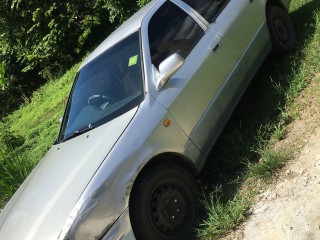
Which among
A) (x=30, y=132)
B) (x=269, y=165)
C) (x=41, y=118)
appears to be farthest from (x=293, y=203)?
(x=41, y=118)

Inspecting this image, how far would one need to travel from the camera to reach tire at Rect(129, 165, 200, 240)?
3.57 metres

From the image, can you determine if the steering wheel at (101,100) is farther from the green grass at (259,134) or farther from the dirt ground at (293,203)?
the dirt ground at (293,203)

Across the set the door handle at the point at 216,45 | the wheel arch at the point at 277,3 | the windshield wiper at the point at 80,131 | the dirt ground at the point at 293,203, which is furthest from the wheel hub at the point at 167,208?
the wheel arch at the point at 277,3

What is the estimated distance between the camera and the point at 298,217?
139 inches

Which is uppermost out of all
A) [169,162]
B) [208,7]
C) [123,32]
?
[123,32]

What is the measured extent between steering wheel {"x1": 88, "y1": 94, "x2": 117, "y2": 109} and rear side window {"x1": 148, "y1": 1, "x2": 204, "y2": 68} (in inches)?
22.0

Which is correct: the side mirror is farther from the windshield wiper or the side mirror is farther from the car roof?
the car roof

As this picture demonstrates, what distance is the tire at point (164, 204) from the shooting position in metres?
3.57

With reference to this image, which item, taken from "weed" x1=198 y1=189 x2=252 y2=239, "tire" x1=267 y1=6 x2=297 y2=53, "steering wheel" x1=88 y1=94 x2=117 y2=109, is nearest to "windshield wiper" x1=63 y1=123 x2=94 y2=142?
"steering wheel" x1=88 y1=94 x2=117 y2=109

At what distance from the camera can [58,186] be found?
3691 millimetres

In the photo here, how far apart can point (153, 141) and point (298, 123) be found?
1.76 meters

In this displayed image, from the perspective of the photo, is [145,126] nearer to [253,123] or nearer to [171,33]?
[171,33]

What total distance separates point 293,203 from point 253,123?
1.54 metres

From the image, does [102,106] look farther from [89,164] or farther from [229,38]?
[229,38]
